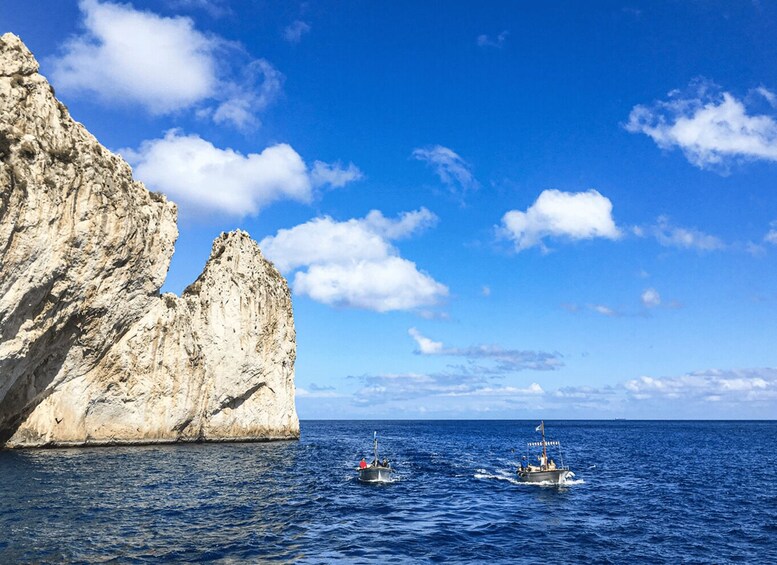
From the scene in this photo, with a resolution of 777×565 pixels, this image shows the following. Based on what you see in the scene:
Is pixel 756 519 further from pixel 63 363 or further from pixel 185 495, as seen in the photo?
pixel 63 363

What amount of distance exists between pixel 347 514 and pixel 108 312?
3735cm

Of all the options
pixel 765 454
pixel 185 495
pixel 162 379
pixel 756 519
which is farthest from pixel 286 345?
pixel 765 454

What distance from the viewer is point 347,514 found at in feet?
113

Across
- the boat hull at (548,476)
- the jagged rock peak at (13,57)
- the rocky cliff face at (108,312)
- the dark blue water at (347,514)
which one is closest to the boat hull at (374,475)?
the dark blue water at (347,514)

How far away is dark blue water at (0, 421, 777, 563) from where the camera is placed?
25125 mm

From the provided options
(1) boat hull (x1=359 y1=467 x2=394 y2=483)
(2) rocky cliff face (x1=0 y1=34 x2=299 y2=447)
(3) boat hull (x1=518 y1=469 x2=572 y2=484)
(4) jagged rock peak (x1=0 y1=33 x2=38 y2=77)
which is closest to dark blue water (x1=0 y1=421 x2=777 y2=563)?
(3) boat hull (x1=518 y1=469 x2=572 y2=484)

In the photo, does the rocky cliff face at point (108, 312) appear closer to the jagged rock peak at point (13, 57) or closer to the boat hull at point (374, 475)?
the jagged rock peak at point (13, 57)

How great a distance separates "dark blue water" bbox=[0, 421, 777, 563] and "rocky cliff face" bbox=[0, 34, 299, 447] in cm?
705

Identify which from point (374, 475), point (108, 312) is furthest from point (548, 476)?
point (108, 312)

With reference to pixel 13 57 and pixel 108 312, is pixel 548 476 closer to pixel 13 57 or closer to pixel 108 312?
pixel 108 312

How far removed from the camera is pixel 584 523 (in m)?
32.6

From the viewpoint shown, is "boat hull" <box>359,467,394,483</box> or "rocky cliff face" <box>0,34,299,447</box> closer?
"rocky cliff face" <box>0,34,299,447</box>

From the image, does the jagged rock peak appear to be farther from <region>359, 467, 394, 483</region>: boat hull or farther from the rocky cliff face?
<region>359, 467, 394, 483</region>: boat hull

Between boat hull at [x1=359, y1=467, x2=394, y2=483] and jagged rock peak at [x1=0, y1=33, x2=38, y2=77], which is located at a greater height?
jagged rock peak at [x1=0, y1=33, x2=38, y2=77]
